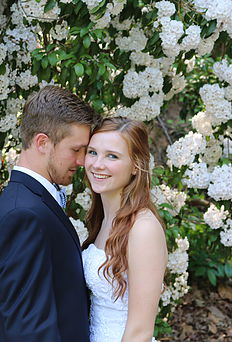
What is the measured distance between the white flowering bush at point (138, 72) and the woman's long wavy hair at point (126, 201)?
2.18ft

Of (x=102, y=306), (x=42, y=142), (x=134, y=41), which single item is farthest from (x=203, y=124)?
(x=42, y=142)

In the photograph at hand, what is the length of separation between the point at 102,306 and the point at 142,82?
1645 mm

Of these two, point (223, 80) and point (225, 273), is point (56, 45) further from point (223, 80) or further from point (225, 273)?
point (225, 273)

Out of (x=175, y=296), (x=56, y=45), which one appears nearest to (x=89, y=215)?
(x=56, y=45)

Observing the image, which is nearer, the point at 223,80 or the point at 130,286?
the point at 130,286

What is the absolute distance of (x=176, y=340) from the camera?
18.4 ft

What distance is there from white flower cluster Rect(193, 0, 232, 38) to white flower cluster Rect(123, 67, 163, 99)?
1.68 ft

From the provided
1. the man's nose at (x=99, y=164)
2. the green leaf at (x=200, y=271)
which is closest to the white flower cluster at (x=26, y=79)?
the man's nose at (x=99, y=164)

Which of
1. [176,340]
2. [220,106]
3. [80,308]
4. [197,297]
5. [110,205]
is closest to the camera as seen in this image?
[80,308]

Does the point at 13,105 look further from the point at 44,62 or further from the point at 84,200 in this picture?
the point at 84,200

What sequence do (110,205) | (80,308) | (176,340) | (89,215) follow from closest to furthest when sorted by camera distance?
(80,308)
(110,205)
(89,215)
(176,340)

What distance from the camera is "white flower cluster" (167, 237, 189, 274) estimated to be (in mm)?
4262

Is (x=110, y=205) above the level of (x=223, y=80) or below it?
below

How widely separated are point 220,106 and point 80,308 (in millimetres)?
1969
